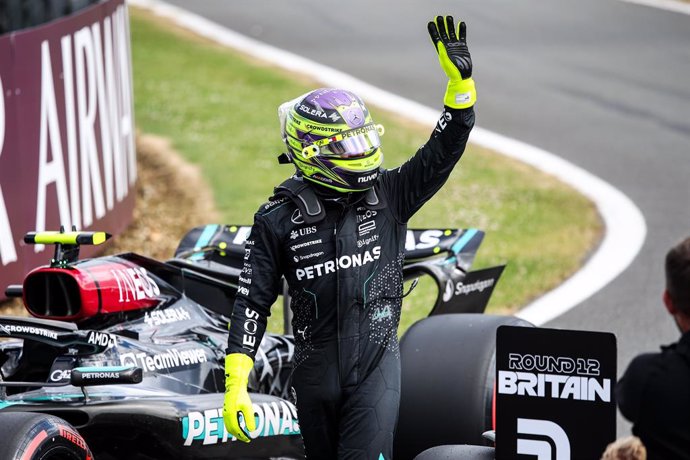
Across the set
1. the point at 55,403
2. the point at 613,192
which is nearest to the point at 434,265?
the point at 55,403

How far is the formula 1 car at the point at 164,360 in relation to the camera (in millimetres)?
5016

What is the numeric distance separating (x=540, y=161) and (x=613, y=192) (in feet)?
5.00

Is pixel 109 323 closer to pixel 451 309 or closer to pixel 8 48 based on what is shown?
pixel 451 309

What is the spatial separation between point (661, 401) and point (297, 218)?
193cm

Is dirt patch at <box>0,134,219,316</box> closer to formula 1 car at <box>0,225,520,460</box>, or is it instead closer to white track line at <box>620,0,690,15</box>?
formula 1 car at <box>0,225,520,460</box>

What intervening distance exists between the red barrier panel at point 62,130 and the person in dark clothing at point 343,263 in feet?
13.3

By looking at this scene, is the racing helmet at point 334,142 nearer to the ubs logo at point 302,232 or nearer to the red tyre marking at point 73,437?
the ubs logo at point 302,232

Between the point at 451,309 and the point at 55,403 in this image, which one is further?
the point at 451,309

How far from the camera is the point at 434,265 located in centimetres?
640

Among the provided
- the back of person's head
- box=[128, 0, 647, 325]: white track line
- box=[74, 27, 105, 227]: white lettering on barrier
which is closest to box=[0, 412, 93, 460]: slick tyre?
the back of person's head

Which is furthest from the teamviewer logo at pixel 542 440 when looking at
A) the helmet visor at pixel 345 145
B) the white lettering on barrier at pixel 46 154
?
the white lettering on barrier at pixel 46 154

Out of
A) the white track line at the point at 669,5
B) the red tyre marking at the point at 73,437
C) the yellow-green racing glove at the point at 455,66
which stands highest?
the white track line at the point at 669,5

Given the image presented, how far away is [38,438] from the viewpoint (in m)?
4.55

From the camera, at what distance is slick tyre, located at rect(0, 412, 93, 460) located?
4.48 metres
